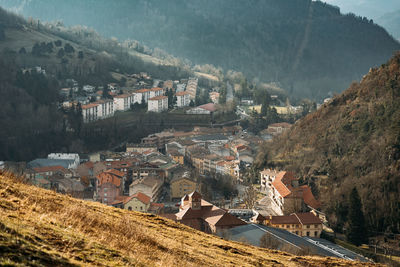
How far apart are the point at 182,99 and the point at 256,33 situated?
7629 cm

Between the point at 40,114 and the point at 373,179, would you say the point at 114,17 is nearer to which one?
the point at 40,114

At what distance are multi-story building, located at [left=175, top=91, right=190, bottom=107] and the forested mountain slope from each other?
24499 millimetres

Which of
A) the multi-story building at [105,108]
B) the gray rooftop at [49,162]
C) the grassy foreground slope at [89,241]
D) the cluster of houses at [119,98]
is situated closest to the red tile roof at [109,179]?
the gray rooftop at [49,162]

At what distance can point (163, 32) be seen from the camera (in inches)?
5448

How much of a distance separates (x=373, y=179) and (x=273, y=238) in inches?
409

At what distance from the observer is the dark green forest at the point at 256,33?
119562 mm

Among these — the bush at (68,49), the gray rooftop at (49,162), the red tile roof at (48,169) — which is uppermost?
the bush at (68,49)

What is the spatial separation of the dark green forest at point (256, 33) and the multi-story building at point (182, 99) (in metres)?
41.0

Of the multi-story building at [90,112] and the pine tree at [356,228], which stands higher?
the multi-story building at [90,112]

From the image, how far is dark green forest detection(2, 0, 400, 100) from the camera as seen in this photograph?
392 feet

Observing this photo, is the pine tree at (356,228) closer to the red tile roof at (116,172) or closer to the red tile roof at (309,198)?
the red tile roof at (309,198)

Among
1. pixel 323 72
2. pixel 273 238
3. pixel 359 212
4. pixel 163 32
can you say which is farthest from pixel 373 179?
pixel 163 32

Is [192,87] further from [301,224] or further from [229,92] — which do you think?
[301,224]

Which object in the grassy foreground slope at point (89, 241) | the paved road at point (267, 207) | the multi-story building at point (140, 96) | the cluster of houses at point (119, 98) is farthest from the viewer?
the multi-story building at point (140, 96)
